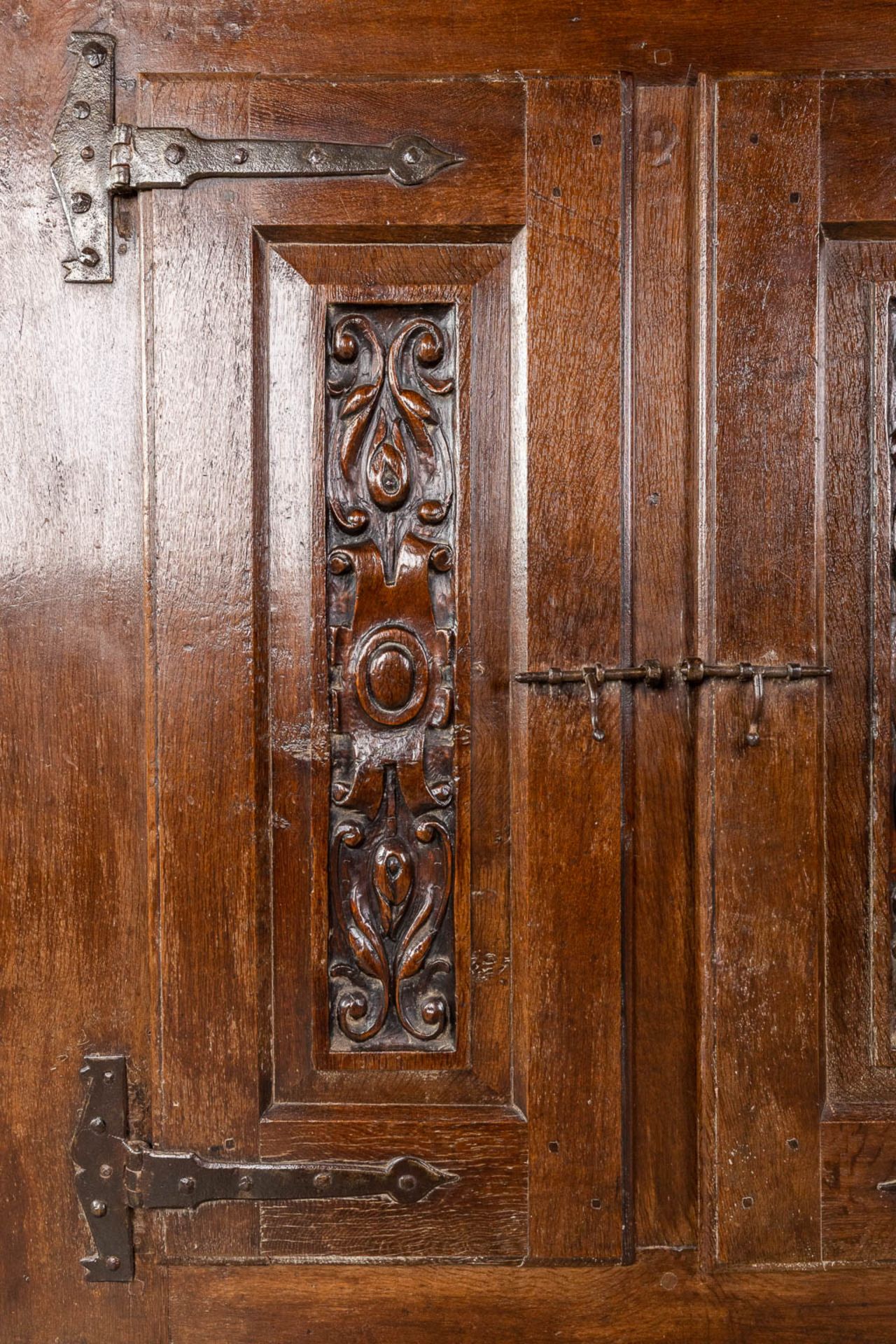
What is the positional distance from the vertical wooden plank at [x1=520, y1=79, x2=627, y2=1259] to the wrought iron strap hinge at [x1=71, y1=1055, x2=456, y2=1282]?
125 millimetres

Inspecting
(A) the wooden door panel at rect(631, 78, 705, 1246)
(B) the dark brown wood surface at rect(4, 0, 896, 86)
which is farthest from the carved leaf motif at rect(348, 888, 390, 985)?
(B) the dark brown wood surface at rect(4, 0, 896, 86)

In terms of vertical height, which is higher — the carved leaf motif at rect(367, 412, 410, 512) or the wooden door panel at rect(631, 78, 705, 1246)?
the carved leaf motif at rect(367, 412, 410, 512)

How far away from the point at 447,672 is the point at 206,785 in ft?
0.85

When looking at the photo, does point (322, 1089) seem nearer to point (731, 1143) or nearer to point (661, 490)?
point (731, 1143)

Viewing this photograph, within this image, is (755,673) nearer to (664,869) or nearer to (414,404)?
(664,869)

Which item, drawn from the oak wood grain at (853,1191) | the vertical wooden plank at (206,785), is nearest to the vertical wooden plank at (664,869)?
the oak wood grain at (853,1191)

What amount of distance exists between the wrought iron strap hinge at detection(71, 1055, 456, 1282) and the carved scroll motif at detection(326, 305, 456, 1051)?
0.39ft

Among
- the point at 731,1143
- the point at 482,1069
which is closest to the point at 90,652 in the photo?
the point at 482,1069

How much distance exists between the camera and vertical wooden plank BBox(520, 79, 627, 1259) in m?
0.99

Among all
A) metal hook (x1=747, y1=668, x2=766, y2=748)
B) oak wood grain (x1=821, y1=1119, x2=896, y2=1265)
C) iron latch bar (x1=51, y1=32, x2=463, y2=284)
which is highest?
iron latch bar (x1=51, y1=32, x2=463, y2=284)

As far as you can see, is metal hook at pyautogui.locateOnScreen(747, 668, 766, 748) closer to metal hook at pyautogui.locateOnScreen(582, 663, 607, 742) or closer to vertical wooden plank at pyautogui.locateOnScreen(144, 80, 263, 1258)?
metal hook at pyautogui.locateOnScreen(582, 663, 607, 742)

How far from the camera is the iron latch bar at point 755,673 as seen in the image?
3.22 feet

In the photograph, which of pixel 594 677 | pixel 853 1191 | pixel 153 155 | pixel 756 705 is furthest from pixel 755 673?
pixel 153 155

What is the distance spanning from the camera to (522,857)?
3.30 ft
